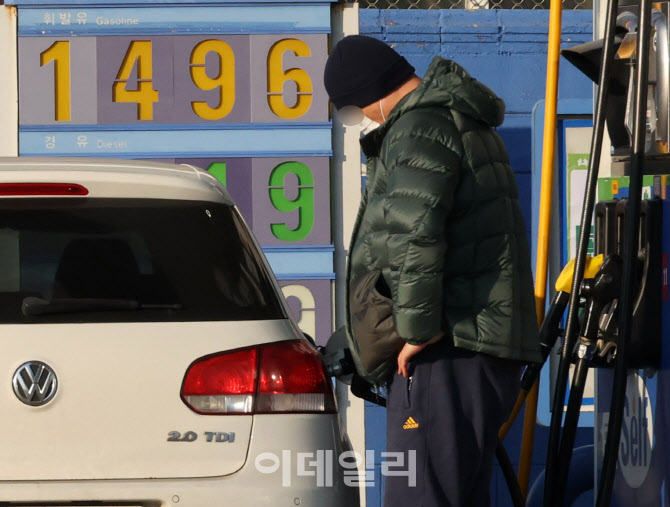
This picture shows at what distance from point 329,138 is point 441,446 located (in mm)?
3165

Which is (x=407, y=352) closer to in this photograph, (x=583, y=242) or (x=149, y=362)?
(x=583, y=242)

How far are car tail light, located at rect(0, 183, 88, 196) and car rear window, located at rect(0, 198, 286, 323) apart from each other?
2cm

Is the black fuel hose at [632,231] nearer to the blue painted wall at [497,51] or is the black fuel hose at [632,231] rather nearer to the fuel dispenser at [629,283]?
the fuel dispenser at [629,283]

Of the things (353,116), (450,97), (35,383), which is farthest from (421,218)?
(35,383)

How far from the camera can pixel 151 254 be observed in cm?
303

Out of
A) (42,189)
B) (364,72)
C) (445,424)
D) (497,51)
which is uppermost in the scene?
(497,51)

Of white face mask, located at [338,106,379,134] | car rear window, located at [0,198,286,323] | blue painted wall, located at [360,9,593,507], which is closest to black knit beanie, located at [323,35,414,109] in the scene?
white face mask, located at [338,106,379,134]

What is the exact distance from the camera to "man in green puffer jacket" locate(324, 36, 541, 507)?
3.29m

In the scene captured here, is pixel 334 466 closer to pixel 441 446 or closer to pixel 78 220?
pixel 441 446

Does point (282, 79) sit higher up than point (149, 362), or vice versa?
point (282, 79)

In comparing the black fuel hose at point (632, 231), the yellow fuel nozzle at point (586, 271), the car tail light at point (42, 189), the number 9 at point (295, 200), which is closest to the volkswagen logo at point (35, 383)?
the car tail light at point (42, 189)

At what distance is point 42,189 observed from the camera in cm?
298

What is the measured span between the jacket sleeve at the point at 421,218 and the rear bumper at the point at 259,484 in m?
0.47

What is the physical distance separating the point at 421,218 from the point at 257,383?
2.34ft
